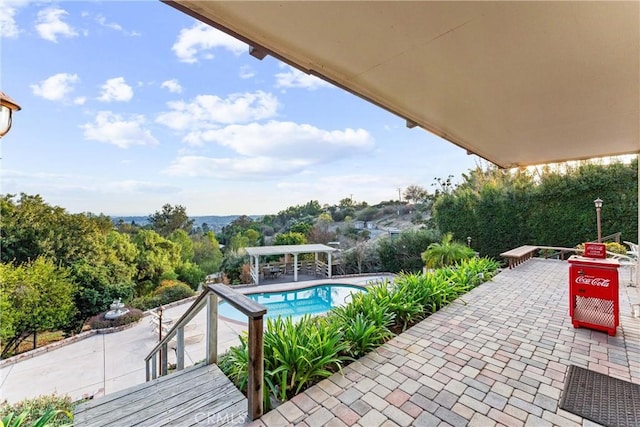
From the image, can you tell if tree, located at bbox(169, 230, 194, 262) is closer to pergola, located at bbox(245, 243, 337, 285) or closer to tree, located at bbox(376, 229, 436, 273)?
pergola, located at bbox(245, 243, 337, 285)

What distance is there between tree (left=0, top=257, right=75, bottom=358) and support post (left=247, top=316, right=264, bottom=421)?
33.5 feet

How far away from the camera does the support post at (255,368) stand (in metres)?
1.97

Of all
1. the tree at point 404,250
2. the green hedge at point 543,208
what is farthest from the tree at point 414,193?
the green hedge at point 543,208

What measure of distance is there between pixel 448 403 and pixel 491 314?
2.39m

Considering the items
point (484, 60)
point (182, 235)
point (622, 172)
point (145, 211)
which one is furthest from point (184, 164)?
point (622, 172)

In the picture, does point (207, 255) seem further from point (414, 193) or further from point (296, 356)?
point (414, 193)

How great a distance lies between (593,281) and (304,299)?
32.3 feet

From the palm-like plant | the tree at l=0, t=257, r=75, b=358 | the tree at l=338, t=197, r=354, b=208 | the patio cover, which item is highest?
the tree at l=338, t=197, r=354, b=208

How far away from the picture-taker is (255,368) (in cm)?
198

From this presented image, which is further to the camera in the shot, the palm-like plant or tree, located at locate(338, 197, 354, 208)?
tree, located at locate(338, 197, 354, 208)

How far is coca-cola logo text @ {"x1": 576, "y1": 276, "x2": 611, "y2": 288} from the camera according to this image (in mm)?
3223

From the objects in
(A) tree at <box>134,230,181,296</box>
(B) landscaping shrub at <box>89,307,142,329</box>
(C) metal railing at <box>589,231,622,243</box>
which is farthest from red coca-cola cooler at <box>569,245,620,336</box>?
(A) tree at <box>134,230,181,296</box>

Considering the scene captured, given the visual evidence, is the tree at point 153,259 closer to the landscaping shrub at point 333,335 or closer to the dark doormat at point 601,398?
the landscaping shrub at point 333,335

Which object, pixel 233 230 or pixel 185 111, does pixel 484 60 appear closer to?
pixel 185 111
